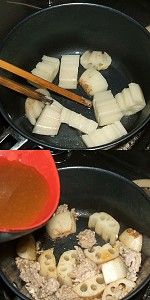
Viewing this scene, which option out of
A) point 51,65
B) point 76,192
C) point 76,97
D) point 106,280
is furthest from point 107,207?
point 51,65

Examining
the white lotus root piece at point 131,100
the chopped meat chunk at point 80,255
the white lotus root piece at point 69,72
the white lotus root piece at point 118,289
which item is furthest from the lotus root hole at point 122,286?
the white lotus root piece at point 69,72

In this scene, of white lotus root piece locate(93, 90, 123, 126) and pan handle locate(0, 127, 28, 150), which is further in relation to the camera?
white lotus root piece locate(93, 90, 123, 126)

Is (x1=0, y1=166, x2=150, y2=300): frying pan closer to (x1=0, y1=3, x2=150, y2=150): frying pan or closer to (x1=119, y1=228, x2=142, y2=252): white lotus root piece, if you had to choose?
(x1=119, y1=228, x2=142, y2=252): white lotus root piece

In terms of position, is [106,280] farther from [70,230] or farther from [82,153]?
[82,153]

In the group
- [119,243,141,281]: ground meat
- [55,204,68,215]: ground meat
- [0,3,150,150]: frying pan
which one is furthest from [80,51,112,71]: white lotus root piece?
[119,243,141,281]: ground meat

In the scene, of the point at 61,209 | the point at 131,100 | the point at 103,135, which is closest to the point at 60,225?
the point at 61,209

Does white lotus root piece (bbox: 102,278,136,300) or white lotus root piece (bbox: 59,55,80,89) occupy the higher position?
white lotus root piece (bbox: 59,55,80,89)

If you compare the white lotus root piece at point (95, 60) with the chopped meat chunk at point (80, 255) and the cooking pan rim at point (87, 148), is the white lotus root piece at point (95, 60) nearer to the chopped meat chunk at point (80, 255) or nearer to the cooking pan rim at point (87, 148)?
the cooking pan rim at point (87, 148)

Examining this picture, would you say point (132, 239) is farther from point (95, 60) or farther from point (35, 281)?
point (95, 60)
